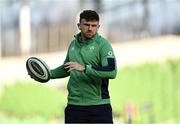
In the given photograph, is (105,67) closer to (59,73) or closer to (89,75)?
(89,75)

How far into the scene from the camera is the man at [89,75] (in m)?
4.26

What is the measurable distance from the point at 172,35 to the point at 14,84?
2.76 m

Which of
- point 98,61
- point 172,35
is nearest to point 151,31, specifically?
point 172,35

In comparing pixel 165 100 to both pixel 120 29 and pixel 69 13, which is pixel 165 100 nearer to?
pixel 120 29

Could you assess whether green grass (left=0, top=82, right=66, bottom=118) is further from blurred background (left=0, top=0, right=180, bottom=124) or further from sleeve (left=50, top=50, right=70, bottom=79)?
sleeve (left=50, top=50, right=70, bottom=79)

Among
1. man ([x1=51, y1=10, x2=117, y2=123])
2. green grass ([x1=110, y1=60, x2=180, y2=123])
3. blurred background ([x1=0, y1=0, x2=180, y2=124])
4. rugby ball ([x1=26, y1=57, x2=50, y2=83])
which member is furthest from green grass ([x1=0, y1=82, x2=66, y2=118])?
man ([x1=51, y1=10, x2=117, y2=123])

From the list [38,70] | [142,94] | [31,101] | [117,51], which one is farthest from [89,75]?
[31,101]

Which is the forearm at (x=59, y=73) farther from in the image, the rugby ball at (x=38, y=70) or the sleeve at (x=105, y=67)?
the sleeve at (x=105, y=67)

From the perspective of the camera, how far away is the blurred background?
1158cm

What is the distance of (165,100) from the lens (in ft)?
38.5

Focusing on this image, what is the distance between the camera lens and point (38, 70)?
15.2 ft

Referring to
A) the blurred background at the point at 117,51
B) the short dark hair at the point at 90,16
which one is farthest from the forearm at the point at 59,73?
the blurred background at the point at 117,51

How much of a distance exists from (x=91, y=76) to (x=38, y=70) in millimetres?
513

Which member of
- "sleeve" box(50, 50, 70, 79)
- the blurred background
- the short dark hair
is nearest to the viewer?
the short dark hair
